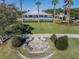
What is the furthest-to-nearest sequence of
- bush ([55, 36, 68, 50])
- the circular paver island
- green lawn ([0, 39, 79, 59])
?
bush ([55, 36, 68, 50]), the circular paver island, green lawn ([0, 39, 79, 59])

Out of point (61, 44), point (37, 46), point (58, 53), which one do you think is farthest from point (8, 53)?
point (61, 44)

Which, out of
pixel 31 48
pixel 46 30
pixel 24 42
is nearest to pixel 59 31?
pixel 46 30

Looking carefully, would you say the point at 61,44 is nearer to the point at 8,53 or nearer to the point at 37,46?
the point at 37,46

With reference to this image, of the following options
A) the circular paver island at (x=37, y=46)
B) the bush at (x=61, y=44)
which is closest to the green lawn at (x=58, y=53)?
the bush at (x=61, y=44)

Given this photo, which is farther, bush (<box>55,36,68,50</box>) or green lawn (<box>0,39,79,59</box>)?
bush (<box>55,36,68,50</box>)

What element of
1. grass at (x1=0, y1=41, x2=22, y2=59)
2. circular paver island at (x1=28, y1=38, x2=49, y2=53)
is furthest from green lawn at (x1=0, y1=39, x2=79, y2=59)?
circular paver island at (x1=28, y1=38, x2=49, y2=53)

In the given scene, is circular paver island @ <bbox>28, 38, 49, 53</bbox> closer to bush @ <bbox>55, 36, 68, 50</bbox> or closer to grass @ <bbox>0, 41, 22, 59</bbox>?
bush @ <bbox>55, 36, 68, 50</bbox>

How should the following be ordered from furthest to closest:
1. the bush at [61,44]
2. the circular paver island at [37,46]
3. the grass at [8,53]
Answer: the bush at [61,44] → the circular paver island at [37,46] → the grass at [8,53]

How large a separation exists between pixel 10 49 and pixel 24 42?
3906 mm

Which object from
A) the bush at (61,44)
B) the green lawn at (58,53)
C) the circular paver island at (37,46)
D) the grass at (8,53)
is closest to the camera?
the green lawn at (58,53)

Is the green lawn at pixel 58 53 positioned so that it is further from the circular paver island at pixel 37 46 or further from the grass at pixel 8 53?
the circular paver island at pixel 37 46

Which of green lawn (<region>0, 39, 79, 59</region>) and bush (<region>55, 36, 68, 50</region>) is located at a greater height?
bush (<region>55, 36, 68, 50</region>)

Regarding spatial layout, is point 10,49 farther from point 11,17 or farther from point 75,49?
point 75,49

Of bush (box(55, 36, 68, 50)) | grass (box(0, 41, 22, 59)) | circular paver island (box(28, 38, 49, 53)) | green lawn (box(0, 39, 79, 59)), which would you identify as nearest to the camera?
green lawn (box(0, 39, 79, 59))
